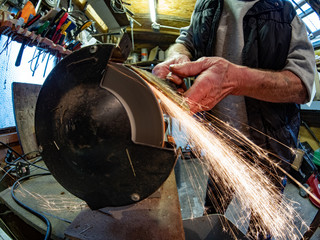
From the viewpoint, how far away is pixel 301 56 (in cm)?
99

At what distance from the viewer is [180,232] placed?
1.97ft

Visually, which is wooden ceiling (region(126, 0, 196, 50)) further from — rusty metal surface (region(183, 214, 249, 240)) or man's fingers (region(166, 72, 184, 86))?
rusty metal surface (region(183, 214, 249, 240))

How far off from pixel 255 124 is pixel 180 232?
1.03 meters

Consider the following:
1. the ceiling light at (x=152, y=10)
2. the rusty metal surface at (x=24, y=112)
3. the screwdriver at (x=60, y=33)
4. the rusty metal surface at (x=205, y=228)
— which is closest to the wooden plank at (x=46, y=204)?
the rusty metal surface at (x=24, y=112)

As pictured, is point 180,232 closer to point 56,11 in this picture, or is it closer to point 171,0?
point 56,11

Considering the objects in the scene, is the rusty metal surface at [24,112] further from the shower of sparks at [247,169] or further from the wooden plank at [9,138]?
the shower of sparks at [247,169]

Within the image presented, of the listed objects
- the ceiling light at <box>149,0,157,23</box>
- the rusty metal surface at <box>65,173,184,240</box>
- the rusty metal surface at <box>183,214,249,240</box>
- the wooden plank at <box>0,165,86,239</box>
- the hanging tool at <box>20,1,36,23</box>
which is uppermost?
the ceiling light at <box>149,0,157,23</box>

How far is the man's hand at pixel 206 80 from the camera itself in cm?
75

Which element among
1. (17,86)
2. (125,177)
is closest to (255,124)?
(125,177)

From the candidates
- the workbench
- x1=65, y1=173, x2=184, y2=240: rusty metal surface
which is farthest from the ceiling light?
x1=65, y1=173, x2=184, y2=240: rusty metal surface

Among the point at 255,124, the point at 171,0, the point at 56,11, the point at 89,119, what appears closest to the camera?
the point at 89,119

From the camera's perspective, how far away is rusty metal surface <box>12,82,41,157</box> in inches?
59.1

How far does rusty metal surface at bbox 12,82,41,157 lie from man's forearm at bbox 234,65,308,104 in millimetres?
1943

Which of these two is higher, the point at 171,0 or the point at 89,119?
the point at 171,0
